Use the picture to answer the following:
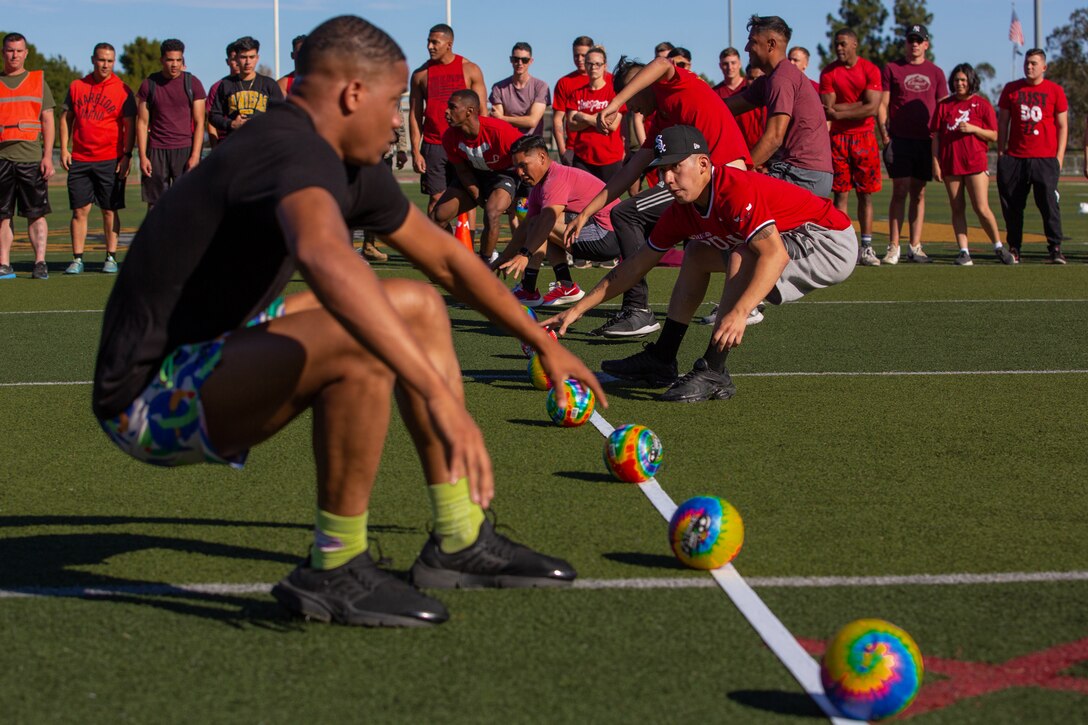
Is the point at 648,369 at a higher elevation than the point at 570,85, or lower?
lower

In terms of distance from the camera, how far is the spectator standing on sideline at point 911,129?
15.0 m

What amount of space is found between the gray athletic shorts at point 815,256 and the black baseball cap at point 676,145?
3.76 feet

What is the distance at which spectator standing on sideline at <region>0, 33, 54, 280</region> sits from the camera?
13469 millimetres

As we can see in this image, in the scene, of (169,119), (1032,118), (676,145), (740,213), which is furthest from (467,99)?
(1032,118)

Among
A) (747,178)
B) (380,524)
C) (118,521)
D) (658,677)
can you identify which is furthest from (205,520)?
(747,178)

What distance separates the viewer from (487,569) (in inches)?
158

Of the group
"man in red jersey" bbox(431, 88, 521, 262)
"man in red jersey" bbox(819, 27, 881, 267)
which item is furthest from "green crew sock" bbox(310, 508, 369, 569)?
"man in red jersey" bbox(819, 27, 881, 267)

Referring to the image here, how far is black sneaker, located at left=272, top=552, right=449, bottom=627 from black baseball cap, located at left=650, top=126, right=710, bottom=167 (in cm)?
357

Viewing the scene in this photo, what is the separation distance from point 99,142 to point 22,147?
87 centimetres

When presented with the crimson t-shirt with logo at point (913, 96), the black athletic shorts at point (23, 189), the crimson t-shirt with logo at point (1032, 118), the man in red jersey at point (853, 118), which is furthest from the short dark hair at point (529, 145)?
the crimson t-shirt with logo at point (1032, 118)

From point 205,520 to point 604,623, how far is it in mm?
1773

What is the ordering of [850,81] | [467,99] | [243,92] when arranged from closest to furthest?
[467,99] < [243,92] < [850,81]

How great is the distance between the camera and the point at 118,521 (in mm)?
4824

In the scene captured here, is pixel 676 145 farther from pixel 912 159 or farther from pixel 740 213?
pixel 912 159
